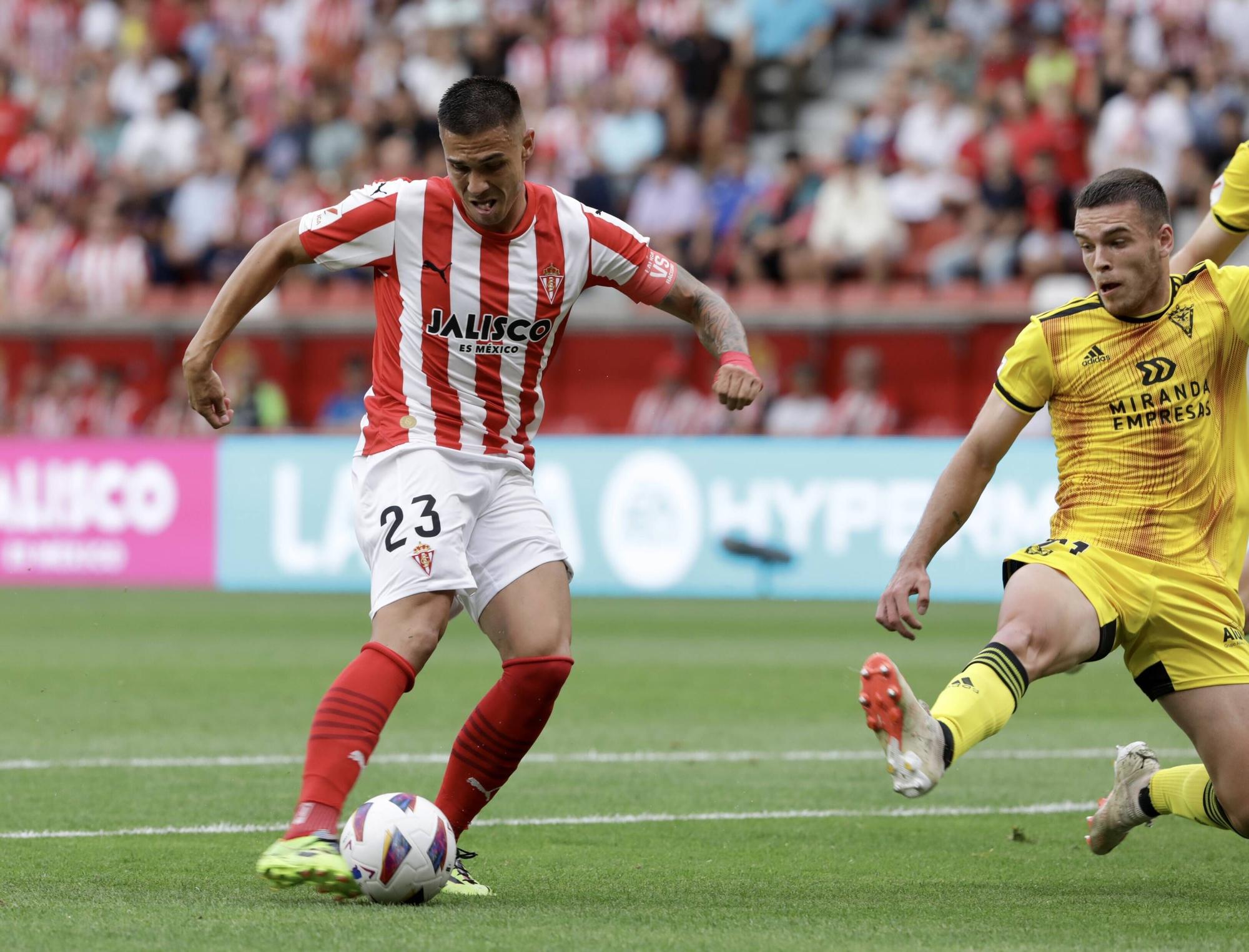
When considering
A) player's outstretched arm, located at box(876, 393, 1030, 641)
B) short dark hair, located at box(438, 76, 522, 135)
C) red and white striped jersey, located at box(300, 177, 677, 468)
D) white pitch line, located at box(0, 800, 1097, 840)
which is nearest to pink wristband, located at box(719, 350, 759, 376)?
red and white striped jersey, located at box(300, 177, 677, 468)

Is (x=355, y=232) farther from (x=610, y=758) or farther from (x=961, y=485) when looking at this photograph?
(x=610, y=758)

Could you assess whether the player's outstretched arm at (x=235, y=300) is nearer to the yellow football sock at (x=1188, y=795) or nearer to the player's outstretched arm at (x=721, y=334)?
the player's outstretched arm at (x=721, y=334)

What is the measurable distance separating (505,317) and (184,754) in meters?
3.65

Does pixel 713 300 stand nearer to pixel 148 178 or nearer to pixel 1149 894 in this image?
pixel 1149 894

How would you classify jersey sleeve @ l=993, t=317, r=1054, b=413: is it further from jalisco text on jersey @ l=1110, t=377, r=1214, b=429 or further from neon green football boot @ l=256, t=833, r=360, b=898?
neon green football boot @ l=256, t=833, r=360, b=898

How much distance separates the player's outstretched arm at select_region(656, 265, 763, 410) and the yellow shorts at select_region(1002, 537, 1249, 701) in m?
0.90

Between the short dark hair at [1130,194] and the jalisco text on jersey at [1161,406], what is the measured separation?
476 millimetres

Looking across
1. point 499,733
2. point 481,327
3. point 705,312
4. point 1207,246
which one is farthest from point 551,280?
point 1207,246

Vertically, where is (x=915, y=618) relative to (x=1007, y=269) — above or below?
below

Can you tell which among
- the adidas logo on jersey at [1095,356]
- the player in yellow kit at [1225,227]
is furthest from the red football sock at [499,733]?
the player in yellow kit at [1225,227]

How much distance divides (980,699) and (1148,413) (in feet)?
3.67

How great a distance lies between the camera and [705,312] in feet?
19.7

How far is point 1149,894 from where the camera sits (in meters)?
5.51

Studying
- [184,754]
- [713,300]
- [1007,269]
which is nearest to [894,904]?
[713,300]
